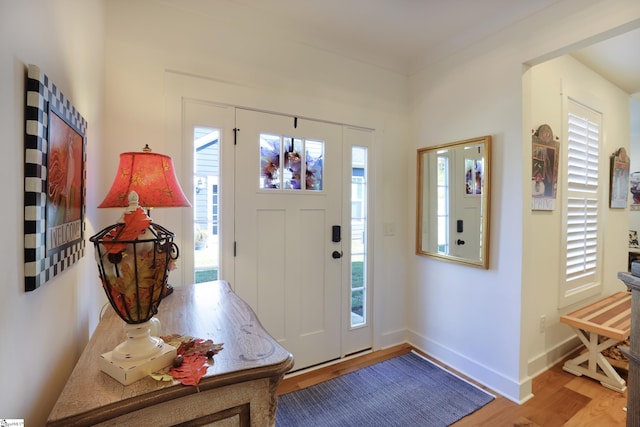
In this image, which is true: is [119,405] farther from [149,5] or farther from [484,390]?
[484,390]

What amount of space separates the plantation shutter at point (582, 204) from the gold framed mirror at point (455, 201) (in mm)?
916

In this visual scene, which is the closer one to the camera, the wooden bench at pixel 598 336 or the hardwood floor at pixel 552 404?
the hardwood floor at pixel 552 404

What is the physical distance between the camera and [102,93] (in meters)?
1.61

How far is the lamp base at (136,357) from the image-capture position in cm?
75

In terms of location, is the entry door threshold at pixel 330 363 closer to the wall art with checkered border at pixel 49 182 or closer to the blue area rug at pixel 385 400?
the blue area rug at pixel 385 400

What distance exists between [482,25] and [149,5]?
2.23 m

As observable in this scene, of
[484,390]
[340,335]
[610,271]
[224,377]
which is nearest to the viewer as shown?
[224,377]

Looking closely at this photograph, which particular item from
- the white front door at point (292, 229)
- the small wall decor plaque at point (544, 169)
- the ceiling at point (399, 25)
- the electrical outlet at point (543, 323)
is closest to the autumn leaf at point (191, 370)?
the white front door at point (292, 229)

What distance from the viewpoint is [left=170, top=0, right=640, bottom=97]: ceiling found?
Answer: 1915mm

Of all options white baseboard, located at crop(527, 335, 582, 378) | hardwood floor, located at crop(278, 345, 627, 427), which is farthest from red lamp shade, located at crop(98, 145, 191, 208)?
white baseboard, located at crop(527, 335, 582, 378)

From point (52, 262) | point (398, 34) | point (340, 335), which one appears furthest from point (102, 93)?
point (340, 335)

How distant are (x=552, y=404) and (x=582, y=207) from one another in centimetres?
172

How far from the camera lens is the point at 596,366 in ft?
7.37

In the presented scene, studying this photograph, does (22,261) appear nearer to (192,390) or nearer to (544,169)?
(192,390)
